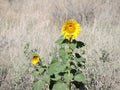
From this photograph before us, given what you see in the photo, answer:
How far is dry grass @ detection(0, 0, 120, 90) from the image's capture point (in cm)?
427

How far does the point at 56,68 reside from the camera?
311 cm

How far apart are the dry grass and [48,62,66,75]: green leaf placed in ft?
3.24

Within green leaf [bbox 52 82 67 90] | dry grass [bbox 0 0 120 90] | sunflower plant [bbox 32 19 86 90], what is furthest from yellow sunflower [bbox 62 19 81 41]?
dry grass [bbox 0 0 120 90]

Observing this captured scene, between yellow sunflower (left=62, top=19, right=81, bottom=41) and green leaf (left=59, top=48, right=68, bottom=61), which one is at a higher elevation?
yellow sunflower (left=62, top=19, right=81, bottom=41)

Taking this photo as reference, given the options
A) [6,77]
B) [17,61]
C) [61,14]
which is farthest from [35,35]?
[61,14]

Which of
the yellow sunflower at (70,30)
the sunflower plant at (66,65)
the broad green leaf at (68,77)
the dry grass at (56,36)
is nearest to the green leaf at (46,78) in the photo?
the sunflower plant at (66,65)

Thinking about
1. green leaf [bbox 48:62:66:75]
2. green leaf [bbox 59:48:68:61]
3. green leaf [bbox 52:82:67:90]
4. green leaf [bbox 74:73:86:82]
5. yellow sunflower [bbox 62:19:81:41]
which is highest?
yellow sunflower [bbox 62:19:81:41]

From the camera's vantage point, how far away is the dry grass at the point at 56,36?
4271 mm

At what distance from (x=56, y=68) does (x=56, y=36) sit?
3.10m

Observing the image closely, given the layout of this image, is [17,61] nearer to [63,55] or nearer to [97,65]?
[97,65]

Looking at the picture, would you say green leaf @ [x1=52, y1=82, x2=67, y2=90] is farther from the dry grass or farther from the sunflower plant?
the dry grass

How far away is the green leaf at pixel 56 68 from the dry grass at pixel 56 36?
38.9 inches

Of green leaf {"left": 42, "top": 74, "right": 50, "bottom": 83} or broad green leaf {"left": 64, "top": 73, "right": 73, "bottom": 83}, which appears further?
green leaf {"left": 42, "top": 74, "right": 50, "bottom": 83}

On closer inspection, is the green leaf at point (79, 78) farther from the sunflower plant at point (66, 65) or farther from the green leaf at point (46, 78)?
the green leaf at point (46, 78)
